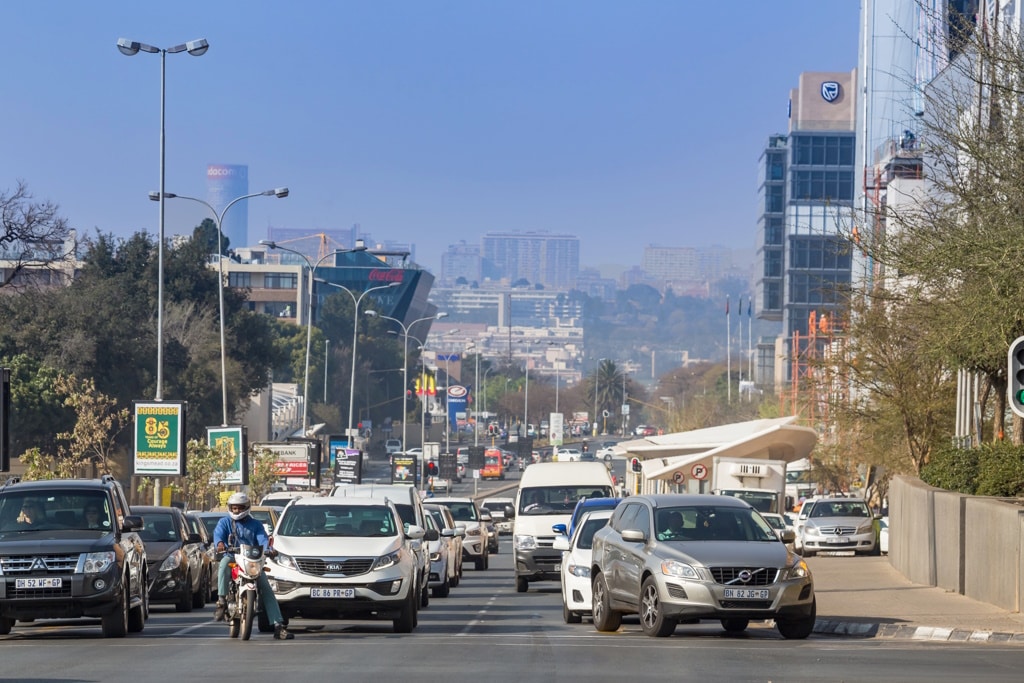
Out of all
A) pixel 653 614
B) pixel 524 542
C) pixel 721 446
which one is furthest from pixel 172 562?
pixel 721 446

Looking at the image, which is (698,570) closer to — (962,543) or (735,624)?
(735,624)

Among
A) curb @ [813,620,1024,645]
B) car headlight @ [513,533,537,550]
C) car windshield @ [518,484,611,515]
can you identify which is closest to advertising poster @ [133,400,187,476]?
car windshield @ [518,484,611,515]

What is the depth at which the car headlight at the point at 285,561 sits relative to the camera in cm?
1919

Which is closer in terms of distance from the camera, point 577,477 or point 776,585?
point 776,585

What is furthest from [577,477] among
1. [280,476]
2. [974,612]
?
[280,476]

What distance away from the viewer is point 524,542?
29.4 meters

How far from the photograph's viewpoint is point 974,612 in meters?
20.7

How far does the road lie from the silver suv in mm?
318

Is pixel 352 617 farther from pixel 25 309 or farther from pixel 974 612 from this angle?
pixel 25 309

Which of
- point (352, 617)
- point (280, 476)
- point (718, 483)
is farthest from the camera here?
point (280, 476)

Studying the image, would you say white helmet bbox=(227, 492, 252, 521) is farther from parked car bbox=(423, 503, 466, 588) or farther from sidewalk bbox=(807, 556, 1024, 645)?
parked car bbox=(423, 503, 466, 588)

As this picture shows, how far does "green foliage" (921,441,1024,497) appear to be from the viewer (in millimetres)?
24344

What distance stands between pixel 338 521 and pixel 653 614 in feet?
15.7

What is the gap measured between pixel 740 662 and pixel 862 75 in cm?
10238
